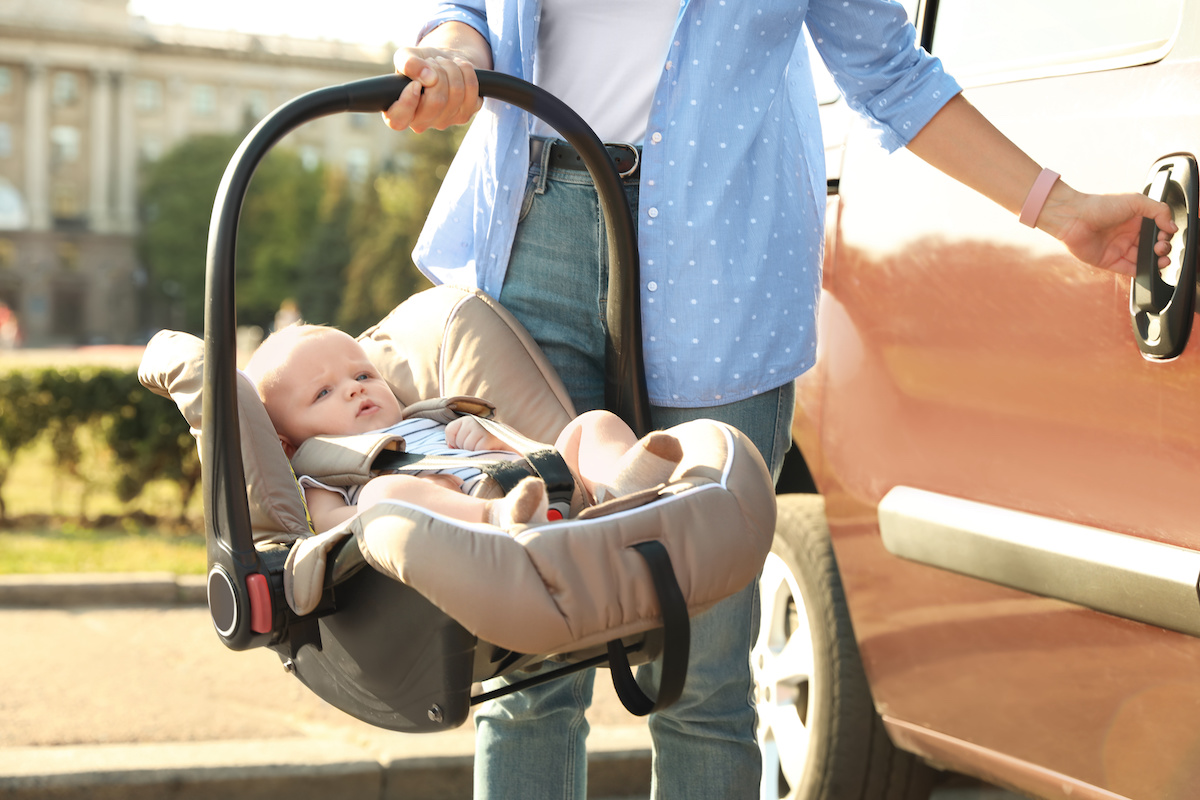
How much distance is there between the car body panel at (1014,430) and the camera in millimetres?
1774

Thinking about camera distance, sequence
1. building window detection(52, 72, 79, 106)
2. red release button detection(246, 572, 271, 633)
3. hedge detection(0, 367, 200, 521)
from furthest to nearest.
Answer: building window detection(52, 72, 79, 106) → hedge detection(0, 367, 200, 521) → red release button detection(246, 572, 271, 633)

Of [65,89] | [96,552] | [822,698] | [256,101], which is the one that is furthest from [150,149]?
[822,698]

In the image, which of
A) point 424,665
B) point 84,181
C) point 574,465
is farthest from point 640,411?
point 84,181

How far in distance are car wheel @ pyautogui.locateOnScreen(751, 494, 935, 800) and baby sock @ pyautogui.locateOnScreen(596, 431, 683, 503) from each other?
1.24 meters

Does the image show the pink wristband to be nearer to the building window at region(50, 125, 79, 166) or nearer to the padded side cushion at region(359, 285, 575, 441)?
the padded side cushion at region(359, 285, 575, 441)

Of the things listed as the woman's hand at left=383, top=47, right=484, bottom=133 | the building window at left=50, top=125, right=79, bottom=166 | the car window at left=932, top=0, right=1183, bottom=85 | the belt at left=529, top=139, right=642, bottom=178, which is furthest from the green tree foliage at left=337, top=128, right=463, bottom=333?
the building window at left=50, top=125, right=79, bottom=166

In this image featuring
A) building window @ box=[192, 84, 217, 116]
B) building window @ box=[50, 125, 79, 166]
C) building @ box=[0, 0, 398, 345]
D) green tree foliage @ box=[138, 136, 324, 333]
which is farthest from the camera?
building window @ box=[192, 84, 217, 116]

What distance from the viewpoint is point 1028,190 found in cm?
184

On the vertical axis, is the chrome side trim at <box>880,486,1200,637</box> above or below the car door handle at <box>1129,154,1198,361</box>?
below

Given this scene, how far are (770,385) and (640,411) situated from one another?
25 centimetres

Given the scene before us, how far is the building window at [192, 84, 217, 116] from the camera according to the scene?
261ft

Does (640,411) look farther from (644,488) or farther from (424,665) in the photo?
(424,665)

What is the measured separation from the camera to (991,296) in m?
2.05

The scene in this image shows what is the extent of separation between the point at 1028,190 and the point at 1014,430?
43 centimetres
